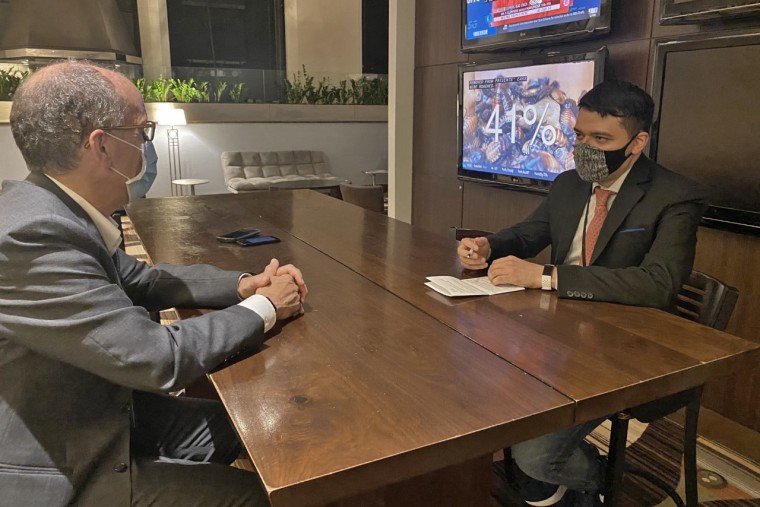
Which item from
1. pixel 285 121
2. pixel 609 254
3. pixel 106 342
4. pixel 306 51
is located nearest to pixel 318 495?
pixel 106 342

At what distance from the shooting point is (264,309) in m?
1.34

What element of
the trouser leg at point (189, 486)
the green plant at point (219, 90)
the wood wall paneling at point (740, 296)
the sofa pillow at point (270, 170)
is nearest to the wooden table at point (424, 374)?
the trouser leg at point (189, 486)

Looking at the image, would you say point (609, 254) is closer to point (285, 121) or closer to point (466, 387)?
point (466, 387)

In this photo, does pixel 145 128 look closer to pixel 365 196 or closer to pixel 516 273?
pixel 516 273

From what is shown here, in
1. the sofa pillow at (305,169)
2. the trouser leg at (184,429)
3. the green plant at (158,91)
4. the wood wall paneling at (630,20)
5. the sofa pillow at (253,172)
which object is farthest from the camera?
the sofa pillow at (305,169)

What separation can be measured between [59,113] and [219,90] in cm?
810

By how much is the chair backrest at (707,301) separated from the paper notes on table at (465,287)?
48 centimetres

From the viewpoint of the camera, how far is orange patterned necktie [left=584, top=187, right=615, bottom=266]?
188 cm

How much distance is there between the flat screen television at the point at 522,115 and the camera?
3.01m

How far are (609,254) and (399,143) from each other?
2.93 metres

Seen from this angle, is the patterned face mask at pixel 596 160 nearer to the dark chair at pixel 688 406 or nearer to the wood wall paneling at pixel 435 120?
the dark chair at pixel 688 406

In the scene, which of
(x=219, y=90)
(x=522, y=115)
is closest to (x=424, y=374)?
(x=522, y=115)

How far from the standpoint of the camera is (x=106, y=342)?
104cm

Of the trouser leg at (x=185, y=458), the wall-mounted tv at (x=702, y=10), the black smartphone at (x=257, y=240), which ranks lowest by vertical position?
the trouser leg at (x=185, y=458)
